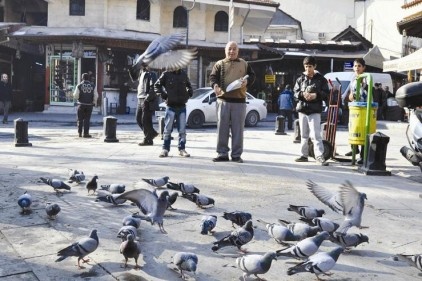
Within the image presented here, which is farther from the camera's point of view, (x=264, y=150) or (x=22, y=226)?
(x=264, y=150)

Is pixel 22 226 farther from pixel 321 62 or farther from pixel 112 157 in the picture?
Answer: pixel 321 62

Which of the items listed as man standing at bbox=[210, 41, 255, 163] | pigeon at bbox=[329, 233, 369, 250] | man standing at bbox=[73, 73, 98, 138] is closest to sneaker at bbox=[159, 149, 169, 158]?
man standing at bbox=[210, 41, 255, 163]

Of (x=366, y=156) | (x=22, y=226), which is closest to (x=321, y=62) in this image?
(x=366, y=156)

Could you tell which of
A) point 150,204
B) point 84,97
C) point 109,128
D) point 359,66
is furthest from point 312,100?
point 84,97

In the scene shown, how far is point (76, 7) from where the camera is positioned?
23.2 m

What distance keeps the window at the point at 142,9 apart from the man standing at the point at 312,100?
1771cm

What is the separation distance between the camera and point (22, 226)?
155 inches

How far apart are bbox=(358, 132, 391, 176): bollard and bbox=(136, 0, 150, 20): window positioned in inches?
742

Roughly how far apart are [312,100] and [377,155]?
131 cm

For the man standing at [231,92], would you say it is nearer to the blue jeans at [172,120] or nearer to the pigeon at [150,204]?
the blue jeans at [172,120]

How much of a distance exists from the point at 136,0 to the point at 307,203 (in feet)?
67.5

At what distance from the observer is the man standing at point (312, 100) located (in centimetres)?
755

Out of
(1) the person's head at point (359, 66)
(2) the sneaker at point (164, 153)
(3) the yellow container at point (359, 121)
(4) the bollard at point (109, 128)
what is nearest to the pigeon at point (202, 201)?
(2) the sneaker at point (164, 153)

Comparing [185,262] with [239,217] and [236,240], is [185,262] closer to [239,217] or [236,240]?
[236,240]
